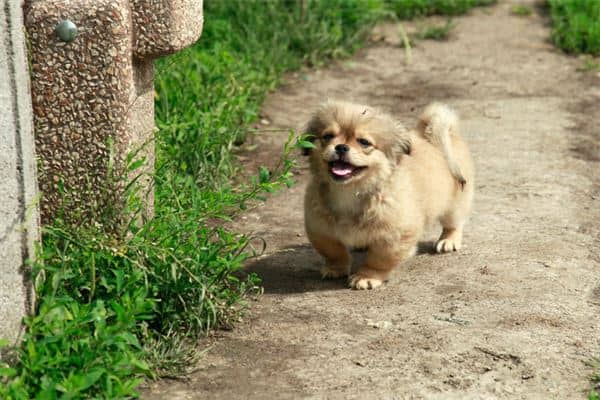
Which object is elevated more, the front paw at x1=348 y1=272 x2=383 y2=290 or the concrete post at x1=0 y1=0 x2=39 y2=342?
the concrete post at x1=0 y1=0 x2=39 y2=342

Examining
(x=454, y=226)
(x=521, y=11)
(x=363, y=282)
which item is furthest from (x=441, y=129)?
(x=521, y=11)

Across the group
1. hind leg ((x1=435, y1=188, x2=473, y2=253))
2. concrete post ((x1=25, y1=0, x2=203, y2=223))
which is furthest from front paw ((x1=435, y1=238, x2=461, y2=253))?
concrete post ((x1=25, y1=0, x2=203, y2=223))

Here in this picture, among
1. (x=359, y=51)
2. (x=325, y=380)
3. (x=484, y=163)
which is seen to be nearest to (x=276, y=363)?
(x=325, y=380)

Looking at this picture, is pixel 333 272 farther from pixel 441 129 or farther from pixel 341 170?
pixel 441 129

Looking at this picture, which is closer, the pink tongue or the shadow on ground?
the pink tongue

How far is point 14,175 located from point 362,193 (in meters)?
1.68

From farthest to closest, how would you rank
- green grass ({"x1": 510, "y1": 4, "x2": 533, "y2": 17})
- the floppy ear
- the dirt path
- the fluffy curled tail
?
green grass ({"x1": 510, "y1": 4, "x2": 533, "y2": 17})
the fluffy curled tail
the floppy ear
the dirt path

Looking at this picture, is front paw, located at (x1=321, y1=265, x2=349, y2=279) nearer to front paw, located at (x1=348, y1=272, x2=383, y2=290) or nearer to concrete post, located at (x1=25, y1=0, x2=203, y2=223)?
front paw, located at (x1=348, y1=272, x2=383, y2=290)

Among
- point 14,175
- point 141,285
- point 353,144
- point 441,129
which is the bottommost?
point 141,285

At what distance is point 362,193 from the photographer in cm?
475

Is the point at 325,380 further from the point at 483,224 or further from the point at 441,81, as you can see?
the point at 441,81

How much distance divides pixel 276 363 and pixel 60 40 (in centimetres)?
147

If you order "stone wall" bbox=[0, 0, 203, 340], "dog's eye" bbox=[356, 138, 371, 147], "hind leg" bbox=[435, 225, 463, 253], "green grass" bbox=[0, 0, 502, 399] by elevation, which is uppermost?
"stone wall" bbox=[0, 0, 203, 340]

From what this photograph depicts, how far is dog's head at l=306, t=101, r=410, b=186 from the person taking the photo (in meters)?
4.64
